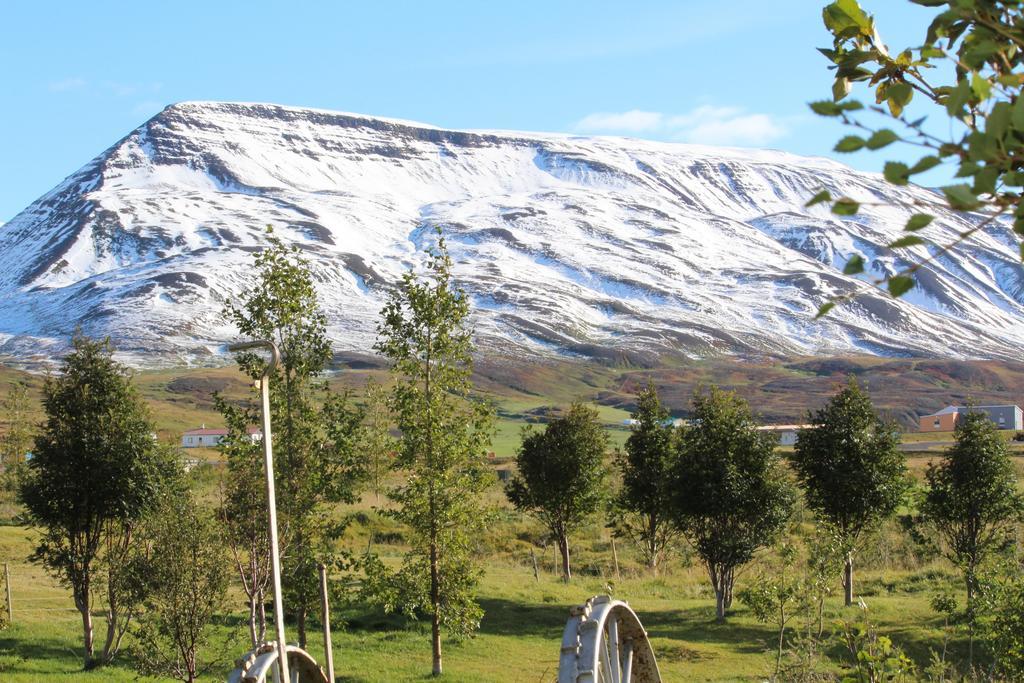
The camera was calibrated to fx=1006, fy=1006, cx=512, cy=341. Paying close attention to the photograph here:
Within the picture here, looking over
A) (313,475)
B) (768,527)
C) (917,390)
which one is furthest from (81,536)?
(917,390)

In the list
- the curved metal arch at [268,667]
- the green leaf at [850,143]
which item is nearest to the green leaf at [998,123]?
the green leaf at [850,143]

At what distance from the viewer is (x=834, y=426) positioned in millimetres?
32969

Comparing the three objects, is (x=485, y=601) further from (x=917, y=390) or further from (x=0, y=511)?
(x=917, y=390)

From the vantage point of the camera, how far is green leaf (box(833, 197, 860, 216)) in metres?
2.29

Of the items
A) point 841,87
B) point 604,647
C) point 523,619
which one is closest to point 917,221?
point 841,87

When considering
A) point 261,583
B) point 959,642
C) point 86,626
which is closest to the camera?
point 261,583

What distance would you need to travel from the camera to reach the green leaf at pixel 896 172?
212 cm

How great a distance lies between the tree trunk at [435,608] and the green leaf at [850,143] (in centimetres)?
2180

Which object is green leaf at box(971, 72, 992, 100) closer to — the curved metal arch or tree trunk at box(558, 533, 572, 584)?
the curved metal arch

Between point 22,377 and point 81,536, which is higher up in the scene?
point 22,377

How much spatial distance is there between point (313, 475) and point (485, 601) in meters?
11.5

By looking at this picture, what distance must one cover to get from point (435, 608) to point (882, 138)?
74.1 ft

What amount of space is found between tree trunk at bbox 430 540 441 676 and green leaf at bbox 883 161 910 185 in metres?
21.9

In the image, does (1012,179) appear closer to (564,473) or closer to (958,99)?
(958,99)
